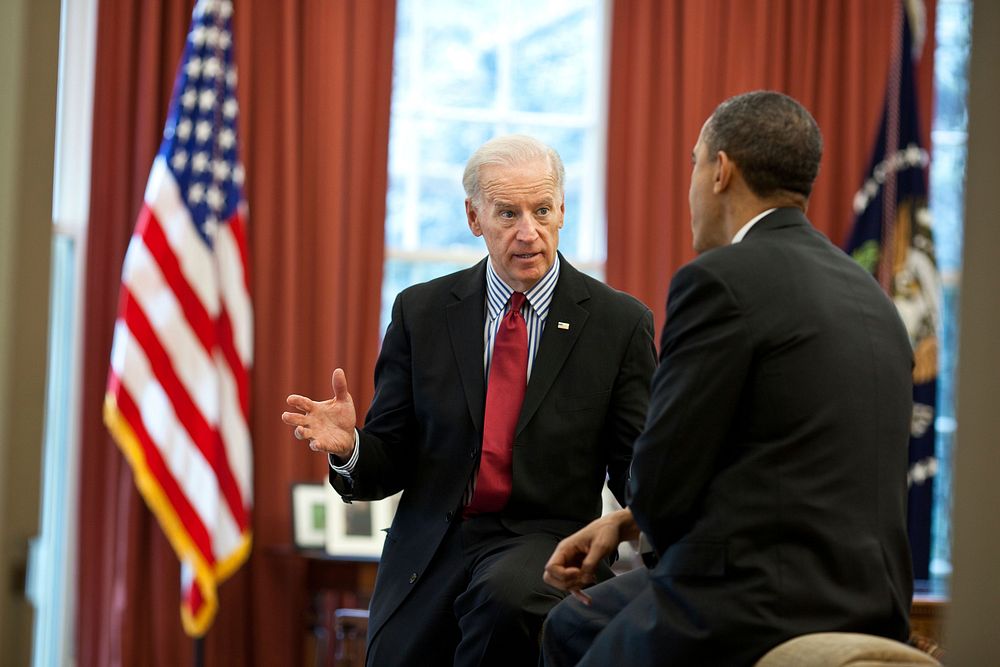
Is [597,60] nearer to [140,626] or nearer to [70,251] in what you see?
[70,251]

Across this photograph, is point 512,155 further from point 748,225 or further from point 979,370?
point 979,370

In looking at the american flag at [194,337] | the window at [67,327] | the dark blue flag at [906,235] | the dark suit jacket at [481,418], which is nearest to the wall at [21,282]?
the dark suit jacket at [481,418]

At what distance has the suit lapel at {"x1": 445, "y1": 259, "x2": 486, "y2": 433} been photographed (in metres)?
2.69

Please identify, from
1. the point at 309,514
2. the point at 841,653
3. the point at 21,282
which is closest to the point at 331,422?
the point at 841,653

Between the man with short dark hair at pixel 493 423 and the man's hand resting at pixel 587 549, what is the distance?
0.96 feet

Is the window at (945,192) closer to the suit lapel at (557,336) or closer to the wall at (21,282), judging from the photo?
the suit lapel at (557,336)

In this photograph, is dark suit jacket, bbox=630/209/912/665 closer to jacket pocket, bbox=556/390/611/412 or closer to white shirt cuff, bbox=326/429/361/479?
jacket pocket, bbox=556/390/611/412

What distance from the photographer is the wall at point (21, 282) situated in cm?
73

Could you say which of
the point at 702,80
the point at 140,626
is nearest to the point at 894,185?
the point at 702,80

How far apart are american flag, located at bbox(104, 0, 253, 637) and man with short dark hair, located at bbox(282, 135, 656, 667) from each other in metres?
2.19

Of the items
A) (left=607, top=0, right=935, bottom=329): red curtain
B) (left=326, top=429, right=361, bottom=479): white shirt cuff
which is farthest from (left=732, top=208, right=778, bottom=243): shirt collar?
(left=607, top=0, right=935, bottom=329): red curtain

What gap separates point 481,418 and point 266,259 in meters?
2.96

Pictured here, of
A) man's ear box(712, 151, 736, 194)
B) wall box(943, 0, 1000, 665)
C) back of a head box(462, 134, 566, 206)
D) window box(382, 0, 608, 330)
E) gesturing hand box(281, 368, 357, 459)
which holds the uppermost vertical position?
window box(382, 0, 608, 330)

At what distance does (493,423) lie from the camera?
8.71ft
